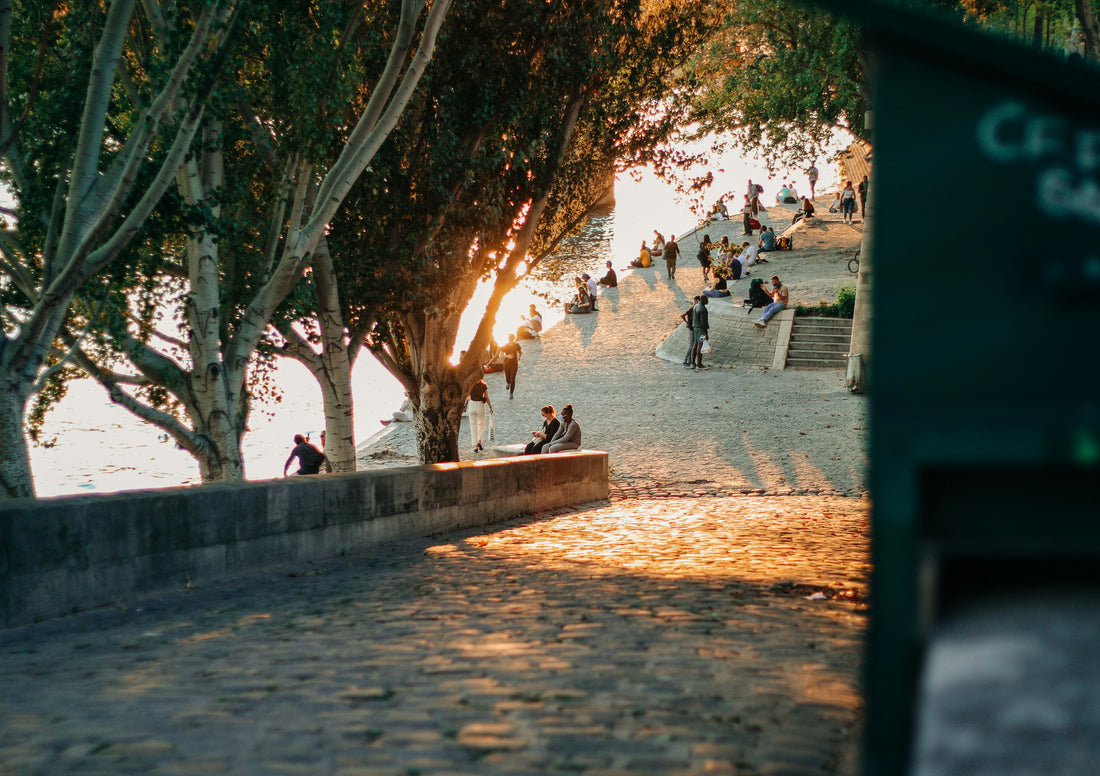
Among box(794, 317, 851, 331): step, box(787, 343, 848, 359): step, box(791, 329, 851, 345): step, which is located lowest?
box(787, 343, 848, 359): step

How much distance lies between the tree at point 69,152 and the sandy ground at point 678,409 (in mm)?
8050

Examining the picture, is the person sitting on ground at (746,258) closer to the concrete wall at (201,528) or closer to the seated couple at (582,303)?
the seated couple at (582,303)

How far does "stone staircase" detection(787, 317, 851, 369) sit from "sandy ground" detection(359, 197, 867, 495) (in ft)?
2.10

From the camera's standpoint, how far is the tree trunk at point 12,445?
8.41m

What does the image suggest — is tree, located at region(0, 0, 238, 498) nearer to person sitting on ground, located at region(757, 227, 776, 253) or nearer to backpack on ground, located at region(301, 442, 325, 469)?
backpack on ground, located at region(301, 442, 325, 469)

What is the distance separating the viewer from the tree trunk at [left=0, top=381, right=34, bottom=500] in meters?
8.41

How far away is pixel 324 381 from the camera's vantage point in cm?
1461

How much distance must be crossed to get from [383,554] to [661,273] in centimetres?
3625

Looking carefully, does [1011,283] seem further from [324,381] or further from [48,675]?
[324,381]

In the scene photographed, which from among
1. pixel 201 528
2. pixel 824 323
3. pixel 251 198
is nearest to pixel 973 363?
pixel 201 528

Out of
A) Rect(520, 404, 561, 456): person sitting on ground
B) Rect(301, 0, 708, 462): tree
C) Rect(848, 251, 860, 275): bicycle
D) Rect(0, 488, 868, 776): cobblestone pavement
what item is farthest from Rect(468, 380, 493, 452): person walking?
Rect(848, 251, 860, 275): bicycle

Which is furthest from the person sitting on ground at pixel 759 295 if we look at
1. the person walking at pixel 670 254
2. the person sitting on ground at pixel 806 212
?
the person sitting on ground at pixel 806 212

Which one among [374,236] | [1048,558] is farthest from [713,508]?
[1048,558]

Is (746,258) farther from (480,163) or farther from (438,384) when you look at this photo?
(480,163)
